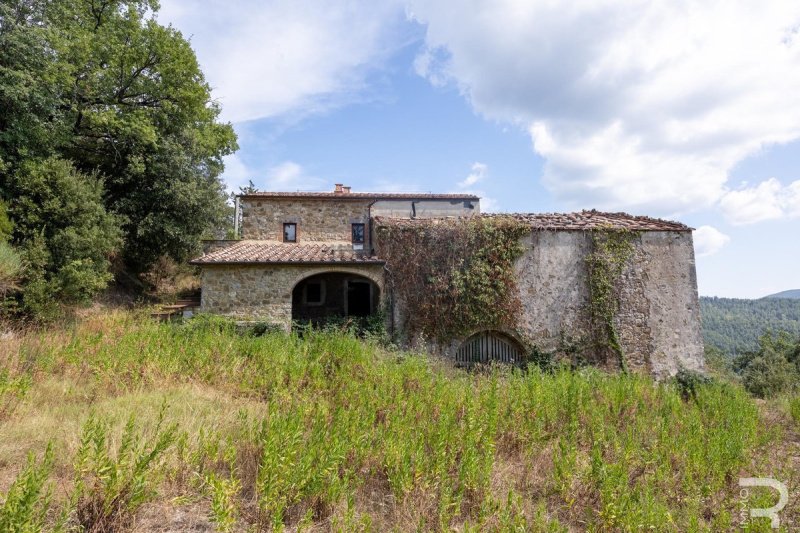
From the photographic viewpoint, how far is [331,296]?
15578 mm

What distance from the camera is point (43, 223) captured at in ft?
36.3

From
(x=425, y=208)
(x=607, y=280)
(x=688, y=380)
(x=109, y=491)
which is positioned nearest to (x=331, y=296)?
(x=425, y=208)

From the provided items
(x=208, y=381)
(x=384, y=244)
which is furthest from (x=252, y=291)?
(x=208, y=381)

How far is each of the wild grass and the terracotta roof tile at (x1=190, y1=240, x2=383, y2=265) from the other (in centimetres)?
469

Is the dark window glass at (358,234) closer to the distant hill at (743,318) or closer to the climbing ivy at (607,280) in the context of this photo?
the climbing ivy at (607,280)

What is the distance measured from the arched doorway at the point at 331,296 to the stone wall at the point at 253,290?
11.2 feet

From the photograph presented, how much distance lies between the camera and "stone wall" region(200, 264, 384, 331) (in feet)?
38.4

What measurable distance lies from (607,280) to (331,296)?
32.0ft

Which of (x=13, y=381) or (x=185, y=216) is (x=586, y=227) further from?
(x=185, y=216)

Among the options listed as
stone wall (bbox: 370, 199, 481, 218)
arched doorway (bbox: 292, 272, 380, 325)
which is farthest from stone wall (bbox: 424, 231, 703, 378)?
stone wall (bbox: 370, 199, 481, 218)

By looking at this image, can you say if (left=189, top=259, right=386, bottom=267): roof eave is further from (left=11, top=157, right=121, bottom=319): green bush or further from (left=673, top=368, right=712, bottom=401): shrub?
(left=673, top=368, right=712, bottom=401): shrub

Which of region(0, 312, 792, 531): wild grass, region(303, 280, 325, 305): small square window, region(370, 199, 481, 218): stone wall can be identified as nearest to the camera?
region(0, 312, 792, 531): wild grass

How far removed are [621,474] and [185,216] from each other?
16384 mm

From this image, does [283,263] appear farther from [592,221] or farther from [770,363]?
[770,363]
